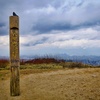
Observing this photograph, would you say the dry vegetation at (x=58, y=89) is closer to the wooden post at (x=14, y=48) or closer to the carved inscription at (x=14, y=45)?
the wooden post at (x=14, y=48)

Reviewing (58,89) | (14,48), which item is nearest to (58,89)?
(58,89)

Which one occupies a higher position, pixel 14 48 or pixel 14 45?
pixel 14 45

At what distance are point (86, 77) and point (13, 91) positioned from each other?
11.9ft

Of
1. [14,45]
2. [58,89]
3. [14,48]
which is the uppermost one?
[14,45]

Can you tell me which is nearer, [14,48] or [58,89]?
[14,48]

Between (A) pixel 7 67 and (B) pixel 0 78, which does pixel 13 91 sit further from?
(A) pixel 7 67

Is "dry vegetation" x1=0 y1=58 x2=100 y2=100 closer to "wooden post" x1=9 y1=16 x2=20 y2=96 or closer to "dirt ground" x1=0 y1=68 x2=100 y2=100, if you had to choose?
"dirt ground" x1=0 y1=68 x2=100 y2=100

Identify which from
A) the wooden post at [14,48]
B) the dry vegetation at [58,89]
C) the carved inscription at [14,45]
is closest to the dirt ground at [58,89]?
the dry vegetation at [58,89]

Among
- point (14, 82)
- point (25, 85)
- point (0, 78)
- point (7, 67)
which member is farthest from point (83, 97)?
point (7, 67)

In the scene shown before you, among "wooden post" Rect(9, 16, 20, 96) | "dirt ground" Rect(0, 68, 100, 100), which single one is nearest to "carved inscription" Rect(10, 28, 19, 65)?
"wooden post" Rect(9, 16, 20, 96)

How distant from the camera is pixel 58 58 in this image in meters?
26.4

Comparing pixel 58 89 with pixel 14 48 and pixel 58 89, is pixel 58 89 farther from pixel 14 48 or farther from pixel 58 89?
pixel 14 48

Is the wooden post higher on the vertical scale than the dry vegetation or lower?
higher

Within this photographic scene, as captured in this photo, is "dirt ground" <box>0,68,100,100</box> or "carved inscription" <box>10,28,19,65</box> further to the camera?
"carved inscription" <box>10,28,19,65</box>
